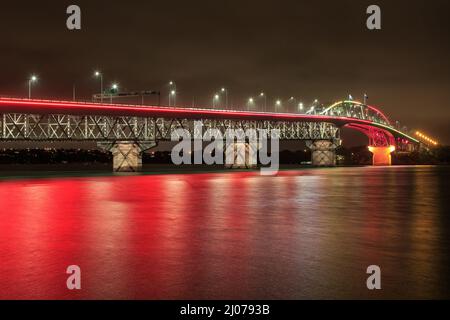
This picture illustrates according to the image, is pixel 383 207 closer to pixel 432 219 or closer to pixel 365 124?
pixel 432 219

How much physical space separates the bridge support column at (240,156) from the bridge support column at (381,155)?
74.2m

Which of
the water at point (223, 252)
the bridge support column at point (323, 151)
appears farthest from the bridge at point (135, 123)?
the water at point (223, 252)

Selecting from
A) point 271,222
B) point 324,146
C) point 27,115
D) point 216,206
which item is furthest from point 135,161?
point 271,222

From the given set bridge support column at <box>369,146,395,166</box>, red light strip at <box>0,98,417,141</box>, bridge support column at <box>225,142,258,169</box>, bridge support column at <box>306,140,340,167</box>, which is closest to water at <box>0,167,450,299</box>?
red light strip at <box>0,98,417,141</box>

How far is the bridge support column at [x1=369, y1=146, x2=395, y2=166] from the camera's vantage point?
598 ft

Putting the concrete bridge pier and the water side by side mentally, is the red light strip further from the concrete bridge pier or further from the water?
the water

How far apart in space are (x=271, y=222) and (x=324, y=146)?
127 m

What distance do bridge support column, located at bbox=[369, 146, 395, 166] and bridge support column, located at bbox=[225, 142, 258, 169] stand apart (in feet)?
243

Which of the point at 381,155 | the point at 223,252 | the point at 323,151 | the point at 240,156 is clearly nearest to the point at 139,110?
the point at 240,156

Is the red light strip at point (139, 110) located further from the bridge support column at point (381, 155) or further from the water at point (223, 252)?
the water at point (223, 252)

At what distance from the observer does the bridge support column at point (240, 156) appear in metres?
121

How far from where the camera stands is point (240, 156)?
121750 mm

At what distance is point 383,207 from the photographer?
26562 millimetres

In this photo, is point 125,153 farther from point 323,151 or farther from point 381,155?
point 381,155
